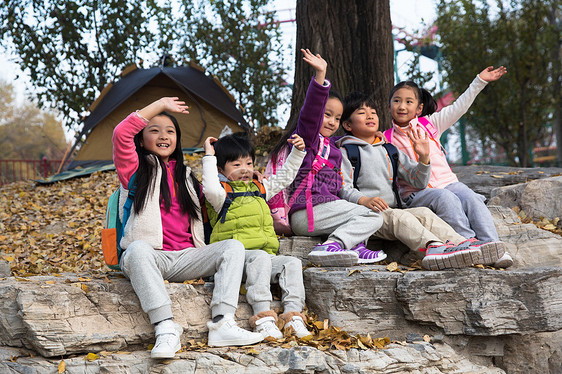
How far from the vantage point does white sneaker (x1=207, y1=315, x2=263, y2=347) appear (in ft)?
9.53

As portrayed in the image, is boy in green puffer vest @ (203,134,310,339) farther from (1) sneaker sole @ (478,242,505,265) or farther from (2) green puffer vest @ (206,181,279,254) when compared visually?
(1) sneaker sole @ (478,242,505,265)

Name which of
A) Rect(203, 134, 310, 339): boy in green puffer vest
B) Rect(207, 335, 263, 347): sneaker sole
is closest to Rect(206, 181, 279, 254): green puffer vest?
Rect(203, 134, 310, 339): boy in green puffer vest

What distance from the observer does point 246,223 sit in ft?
11.2

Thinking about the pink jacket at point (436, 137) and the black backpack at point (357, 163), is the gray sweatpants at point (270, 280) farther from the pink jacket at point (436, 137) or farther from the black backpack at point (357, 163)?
the pink jacket at point (436, 137)

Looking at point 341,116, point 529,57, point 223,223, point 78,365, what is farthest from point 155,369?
point 529,57

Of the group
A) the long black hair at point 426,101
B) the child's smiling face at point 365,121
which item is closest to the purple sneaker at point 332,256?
the child's smiling face at point 365,121

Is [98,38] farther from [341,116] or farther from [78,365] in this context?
[78,365]

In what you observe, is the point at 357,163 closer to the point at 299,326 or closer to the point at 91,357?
the point at 299,326

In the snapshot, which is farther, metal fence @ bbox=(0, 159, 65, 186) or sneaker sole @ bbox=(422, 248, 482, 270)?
metal fence @ bbox=(0, 159, 65, 186)

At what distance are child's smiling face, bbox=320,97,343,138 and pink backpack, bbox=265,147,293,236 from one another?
334 millimetres

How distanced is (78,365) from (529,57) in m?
11.9

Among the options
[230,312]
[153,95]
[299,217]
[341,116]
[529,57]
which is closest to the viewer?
[230,312]

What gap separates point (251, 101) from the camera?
1119 cm

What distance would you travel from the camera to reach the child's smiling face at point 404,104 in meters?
4.37
